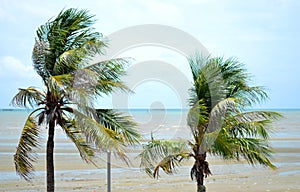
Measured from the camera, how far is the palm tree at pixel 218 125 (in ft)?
37.9

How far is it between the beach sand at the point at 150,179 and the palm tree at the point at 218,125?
683cm

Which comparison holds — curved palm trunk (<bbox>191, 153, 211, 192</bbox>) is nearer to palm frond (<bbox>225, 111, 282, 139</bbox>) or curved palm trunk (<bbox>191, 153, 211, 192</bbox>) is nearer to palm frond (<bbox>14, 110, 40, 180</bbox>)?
palm frond (<bbox>225, 111, 282, 139</bbox>)

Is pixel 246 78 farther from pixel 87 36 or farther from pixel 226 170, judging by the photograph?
pixel 226 170

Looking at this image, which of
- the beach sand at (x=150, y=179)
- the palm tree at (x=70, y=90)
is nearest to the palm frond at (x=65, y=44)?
the palm tree at (x=70, y=90)

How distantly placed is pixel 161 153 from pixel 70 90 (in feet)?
9.25

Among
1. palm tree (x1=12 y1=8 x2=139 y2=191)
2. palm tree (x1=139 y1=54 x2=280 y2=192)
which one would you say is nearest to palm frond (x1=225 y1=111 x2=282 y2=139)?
palm tree (x1=139 y1=54 x2=280 y2=192)

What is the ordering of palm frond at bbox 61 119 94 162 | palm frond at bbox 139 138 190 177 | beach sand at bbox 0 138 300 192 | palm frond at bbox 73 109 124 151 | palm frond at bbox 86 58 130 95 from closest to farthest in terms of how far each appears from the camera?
palm frond at bbox 73 109 124 151, palm frond at bbox 86 58 130 95, palm frond at bbox 61 119 94 162, palm frond at bbox 139 138 190 177, beach sand at bbox 0 138 300 192

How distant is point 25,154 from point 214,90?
15.0 ft

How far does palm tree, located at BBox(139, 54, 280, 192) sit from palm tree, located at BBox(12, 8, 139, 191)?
1354 millimetres

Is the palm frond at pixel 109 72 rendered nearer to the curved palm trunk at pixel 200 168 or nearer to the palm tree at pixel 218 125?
the palm tree at pixel 218 125

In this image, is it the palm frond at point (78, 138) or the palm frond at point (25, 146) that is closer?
the palm frond at point (25, 146)

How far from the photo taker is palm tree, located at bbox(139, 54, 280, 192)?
11.6 metres

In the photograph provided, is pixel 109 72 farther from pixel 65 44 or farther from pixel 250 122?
pixel 250 122

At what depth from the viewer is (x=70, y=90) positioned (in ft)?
33.1
